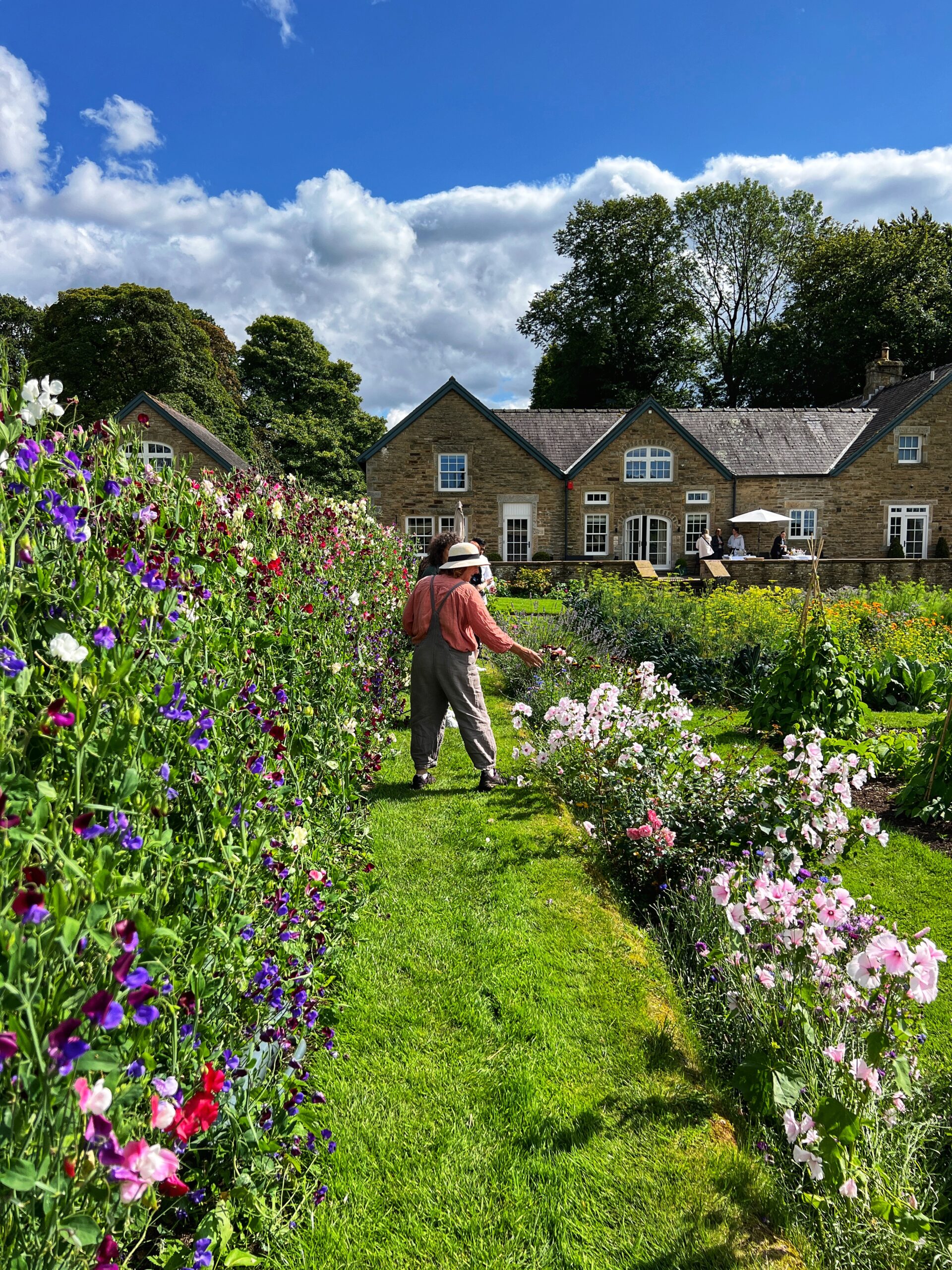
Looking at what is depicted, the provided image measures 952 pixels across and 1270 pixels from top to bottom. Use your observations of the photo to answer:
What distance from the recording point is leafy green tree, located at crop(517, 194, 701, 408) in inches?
1711

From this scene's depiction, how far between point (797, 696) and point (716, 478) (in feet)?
74.1

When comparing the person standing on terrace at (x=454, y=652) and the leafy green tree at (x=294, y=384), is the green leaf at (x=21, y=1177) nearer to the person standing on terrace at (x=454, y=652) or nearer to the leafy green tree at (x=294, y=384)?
the person standing on terrace at (x=454, y=652)

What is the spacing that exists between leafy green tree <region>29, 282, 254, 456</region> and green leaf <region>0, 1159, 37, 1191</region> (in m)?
37.9

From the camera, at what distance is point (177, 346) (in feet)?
121

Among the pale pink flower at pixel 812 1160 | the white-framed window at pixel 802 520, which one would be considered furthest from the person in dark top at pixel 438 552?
the white-framed window at pixel 802 520

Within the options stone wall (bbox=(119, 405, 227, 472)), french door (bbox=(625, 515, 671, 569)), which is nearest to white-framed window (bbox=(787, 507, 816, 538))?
french door (bbox=(625, 515, 671, 569))

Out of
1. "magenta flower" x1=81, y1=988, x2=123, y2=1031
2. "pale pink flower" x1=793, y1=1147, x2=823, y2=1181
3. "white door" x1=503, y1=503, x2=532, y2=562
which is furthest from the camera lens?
"white door" x1=503, y1=503, x2=532, y2=562

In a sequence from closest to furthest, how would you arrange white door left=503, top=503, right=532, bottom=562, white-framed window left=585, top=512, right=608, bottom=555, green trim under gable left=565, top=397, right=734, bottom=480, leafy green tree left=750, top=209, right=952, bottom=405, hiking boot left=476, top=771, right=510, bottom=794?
hiking boot left=476, top=771, right=510, bottom=794 → green trim under gable left=565, top=397, right=734, bottom=480 → white door left=503, top=503, right=532, bottom=562 → white-framed window left=585, top=512, right=608, bottom=555 → leafy green tree left=750, top=209, right=952, bottom=405

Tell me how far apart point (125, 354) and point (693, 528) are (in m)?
28.8

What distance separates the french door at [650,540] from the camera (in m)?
28.1

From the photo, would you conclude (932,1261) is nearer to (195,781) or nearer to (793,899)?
(793,899)

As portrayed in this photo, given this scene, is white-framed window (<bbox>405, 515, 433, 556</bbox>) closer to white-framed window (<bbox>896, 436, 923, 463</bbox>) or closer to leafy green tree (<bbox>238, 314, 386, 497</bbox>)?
leafy green tree (<bbox>238, 314, 386, 497</bbox>)

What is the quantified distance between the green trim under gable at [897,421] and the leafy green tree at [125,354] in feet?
87.6

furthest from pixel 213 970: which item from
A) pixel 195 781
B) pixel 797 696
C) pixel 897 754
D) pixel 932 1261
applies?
pixel 797 696
